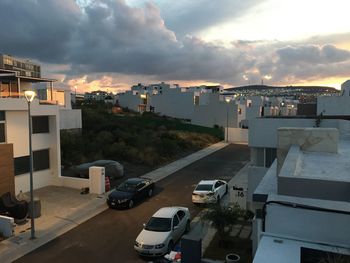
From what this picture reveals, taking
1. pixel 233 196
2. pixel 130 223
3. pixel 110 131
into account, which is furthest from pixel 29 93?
pixel 110 131

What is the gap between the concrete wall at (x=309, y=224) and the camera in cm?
709

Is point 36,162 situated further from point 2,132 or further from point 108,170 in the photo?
point 108,170

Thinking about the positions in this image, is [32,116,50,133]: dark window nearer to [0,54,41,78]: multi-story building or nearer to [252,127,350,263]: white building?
[252,127,350,263]: white building

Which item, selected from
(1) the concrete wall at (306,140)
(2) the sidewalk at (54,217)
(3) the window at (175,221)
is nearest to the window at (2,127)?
(2) the sidewalk at (54,217)

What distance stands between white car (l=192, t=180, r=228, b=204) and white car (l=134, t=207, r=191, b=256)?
411cm

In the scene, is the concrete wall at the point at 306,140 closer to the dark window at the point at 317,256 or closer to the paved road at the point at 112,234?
the dark window at the point at 317,256

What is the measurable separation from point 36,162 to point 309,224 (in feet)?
69.4

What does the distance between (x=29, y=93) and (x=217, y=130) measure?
48.2 m

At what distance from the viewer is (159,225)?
15.3 m

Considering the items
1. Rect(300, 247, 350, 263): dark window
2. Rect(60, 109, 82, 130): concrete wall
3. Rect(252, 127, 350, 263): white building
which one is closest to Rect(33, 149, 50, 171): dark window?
Rect(60, 109, 82, 130): concrete wall

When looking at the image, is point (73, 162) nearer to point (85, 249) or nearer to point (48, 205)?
point (48, 205)

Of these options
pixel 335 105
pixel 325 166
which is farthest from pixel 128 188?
pixel 335 105

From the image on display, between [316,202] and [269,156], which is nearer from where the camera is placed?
[316,202]

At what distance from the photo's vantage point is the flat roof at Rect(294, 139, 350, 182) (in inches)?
342
